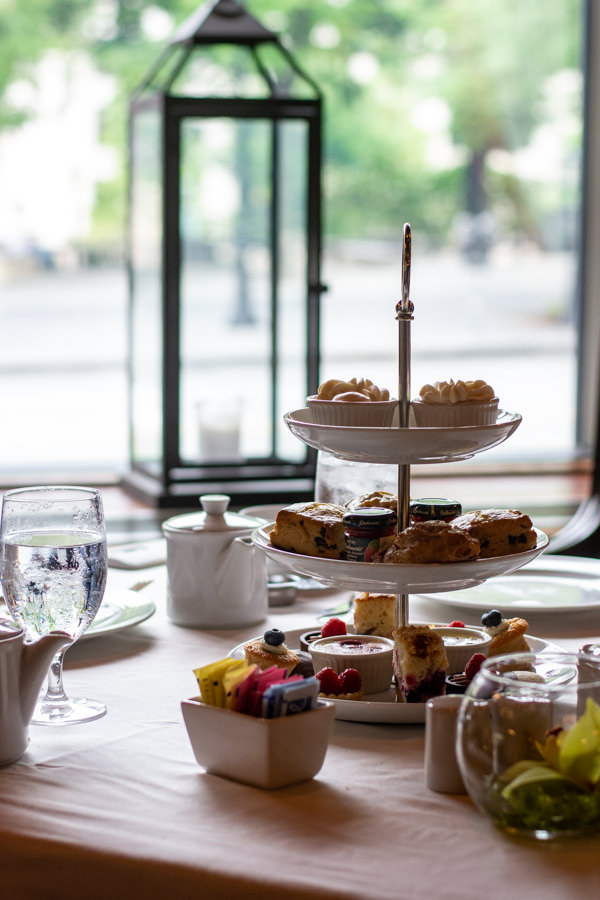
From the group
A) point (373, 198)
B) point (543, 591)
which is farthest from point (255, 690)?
point (373, 198)

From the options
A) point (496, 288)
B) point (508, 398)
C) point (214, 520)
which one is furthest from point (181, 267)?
point (496, 288)

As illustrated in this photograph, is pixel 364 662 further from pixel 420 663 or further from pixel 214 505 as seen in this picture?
pixel 214 505

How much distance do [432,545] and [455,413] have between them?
0.41 ft

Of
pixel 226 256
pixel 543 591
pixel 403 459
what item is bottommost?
pixel 543 591

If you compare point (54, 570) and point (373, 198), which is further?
point (373, 198)

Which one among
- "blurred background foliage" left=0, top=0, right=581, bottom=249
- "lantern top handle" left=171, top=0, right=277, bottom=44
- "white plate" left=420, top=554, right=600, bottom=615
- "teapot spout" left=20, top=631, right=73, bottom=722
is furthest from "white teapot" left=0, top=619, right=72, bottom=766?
"blurred background foliage" left=0, top=0, right=581, bottom=249

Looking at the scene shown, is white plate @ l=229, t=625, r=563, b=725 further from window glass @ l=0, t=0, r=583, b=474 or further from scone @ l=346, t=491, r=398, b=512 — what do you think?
window glass @ l=0, t=0, r=583, b=474

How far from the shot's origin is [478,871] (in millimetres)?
709

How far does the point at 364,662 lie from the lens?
1.02 metres

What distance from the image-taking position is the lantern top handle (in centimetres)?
368

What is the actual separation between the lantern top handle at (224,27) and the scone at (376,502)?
2.87m

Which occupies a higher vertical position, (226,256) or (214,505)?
(226,256)

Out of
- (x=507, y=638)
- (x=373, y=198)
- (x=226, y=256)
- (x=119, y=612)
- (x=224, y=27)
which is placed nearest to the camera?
(x=507, y=638)

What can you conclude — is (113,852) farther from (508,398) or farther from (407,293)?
(508,398)
